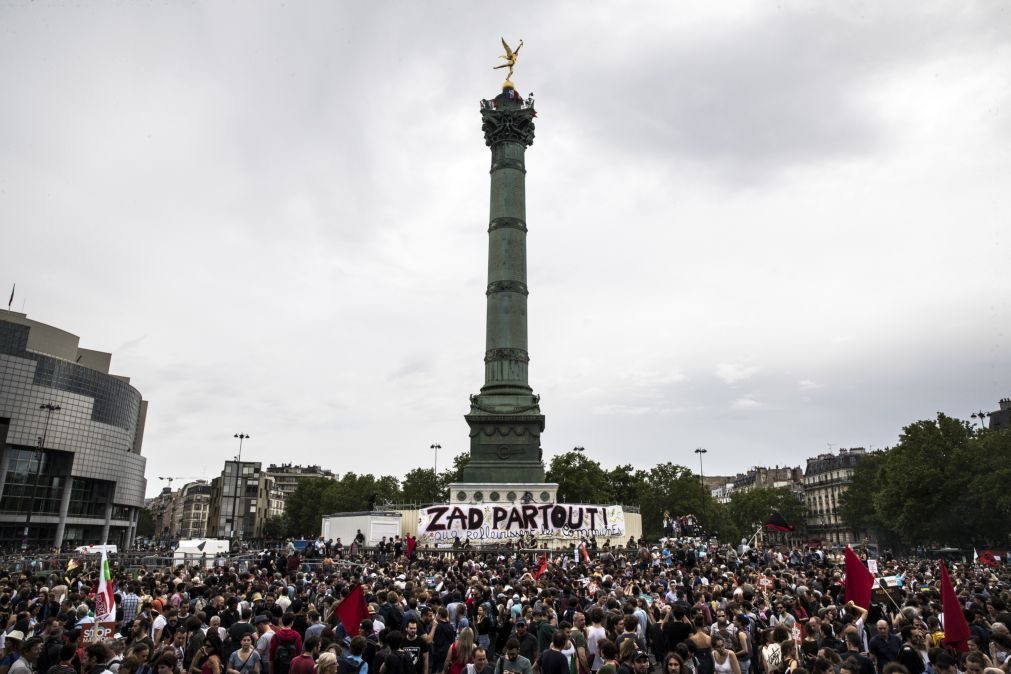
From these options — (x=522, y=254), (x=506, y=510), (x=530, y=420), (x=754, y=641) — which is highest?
(x=522, y=254)

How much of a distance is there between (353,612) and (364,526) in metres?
34.1

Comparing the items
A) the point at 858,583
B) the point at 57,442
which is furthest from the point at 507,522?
the point at 57,442

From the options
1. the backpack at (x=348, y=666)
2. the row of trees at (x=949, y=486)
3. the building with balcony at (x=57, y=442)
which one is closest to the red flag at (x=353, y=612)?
the backpack at (x=348, y=666)

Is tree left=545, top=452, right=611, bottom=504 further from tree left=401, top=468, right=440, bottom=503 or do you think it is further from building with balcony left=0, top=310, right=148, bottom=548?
building with balcony left=0, top=310, right=148, bottom=548

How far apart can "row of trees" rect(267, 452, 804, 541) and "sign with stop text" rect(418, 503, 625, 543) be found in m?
40.3

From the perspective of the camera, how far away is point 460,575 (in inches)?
797

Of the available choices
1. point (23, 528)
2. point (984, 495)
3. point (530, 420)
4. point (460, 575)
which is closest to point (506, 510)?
point (530, 420)

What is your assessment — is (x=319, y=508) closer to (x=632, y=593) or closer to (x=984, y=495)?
(x=984, y=495)

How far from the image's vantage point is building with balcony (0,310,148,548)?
76.1 meters

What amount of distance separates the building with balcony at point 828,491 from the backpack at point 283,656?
13104 cm

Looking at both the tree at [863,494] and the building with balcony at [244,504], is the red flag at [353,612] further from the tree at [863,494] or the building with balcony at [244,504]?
the building with balcony at [244,504]

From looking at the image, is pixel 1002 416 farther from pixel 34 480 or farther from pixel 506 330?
pixel 34 480

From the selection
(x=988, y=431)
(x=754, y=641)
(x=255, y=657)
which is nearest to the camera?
(x=255, y=657)

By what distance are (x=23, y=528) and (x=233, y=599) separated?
82439mm
